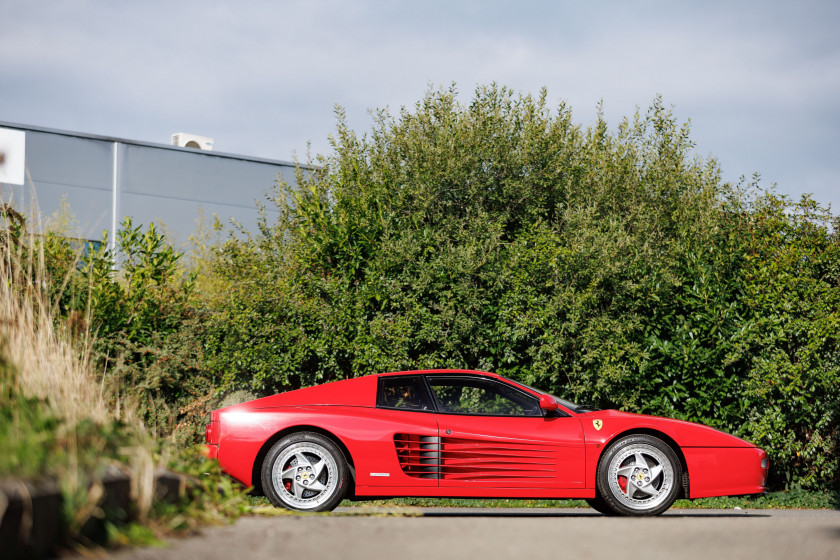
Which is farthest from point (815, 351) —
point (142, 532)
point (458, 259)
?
point (142, 532)

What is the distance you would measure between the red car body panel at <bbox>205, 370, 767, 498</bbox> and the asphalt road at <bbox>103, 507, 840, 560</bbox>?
127cm

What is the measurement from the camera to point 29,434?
3.95 meters

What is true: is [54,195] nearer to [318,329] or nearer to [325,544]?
[318,329]

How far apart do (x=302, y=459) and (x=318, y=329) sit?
424 cm

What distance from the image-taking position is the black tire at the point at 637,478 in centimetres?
736

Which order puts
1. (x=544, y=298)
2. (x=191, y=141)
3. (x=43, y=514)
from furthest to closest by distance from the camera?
(x=191, y=141) < (x=544, y=298) < (x=43, y=514)

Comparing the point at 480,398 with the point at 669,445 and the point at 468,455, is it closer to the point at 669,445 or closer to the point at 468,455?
the point at 468,455

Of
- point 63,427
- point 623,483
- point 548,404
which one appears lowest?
point 623,483

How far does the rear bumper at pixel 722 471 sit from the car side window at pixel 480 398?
153 cm

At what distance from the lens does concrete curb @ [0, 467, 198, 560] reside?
325 centimetres

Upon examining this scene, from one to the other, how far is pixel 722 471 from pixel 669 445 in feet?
1.74

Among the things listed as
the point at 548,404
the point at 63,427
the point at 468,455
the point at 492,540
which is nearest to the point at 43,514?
the point at 63,427

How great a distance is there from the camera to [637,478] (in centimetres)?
741

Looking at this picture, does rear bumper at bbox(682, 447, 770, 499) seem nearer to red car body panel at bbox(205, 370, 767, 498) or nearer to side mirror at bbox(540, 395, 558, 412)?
red car body panel at bbox(205, 370, 767, 498)
